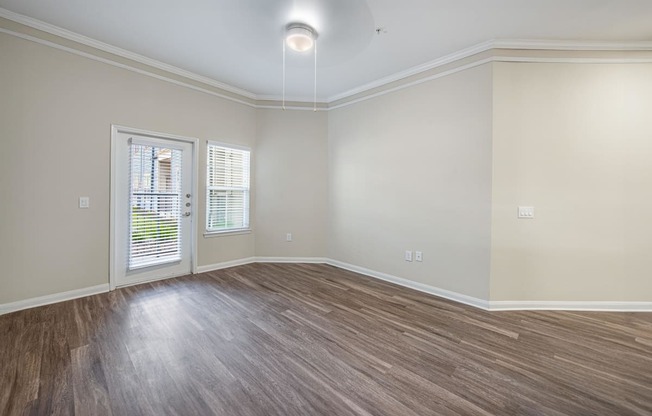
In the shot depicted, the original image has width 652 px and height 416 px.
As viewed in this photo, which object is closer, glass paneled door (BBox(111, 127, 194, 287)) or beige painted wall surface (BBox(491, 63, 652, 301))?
beige painted wall surface (BBox(491, 63, 652, 301))

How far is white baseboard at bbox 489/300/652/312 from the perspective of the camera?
281 cm

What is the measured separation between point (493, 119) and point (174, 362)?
369 centimetres

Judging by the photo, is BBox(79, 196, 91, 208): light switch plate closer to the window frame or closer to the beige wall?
the beige wall

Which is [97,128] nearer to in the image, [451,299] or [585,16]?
[451,299]

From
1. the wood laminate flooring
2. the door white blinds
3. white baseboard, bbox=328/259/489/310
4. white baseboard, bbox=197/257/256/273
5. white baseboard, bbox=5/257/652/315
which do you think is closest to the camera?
the wood laminate flooring

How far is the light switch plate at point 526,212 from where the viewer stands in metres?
2.85

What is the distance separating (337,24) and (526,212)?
8.87ft

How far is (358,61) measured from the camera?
3.31m

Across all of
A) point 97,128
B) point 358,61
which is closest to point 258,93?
point 358,61

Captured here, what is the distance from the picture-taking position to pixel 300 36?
2.40m

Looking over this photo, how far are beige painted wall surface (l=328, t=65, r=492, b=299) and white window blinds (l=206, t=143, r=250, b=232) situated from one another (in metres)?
1.54

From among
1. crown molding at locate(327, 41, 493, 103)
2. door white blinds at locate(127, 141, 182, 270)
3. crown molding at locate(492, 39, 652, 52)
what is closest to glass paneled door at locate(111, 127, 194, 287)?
door white blinds at locate(127, 141, 182, 270)

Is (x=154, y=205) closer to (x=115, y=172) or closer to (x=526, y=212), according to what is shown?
(x=115, y=172)

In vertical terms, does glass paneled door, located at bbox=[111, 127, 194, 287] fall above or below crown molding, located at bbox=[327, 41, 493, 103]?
below
